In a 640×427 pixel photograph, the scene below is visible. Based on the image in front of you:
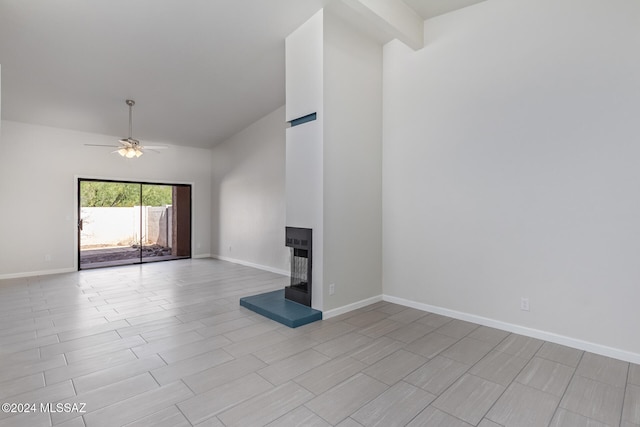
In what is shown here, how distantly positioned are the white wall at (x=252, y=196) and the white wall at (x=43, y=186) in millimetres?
2045

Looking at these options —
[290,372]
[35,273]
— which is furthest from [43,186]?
[290,372]

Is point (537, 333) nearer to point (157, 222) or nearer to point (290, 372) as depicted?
point (290, 372)

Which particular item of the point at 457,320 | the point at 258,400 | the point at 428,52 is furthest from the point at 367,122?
the point at 258,400

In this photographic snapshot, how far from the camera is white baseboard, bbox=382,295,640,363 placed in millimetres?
2752

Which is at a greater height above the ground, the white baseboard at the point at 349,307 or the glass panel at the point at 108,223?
the glass panel at the point at 108,223

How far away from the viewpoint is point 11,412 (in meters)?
1.99

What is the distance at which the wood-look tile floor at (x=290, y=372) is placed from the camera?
1.99 meters

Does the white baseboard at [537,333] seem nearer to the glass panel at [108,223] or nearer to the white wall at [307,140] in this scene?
the white wall at [307,140]

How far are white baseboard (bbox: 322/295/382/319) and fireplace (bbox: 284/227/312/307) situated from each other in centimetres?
26

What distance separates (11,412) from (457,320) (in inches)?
154

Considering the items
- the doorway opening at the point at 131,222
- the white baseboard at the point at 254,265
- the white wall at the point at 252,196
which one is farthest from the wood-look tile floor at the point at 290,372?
the doorway opening at the point at 131,222

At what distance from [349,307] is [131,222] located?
6316 millimetres

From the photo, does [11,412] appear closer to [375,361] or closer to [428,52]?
[375,361]

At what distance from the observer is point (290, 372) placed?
8.19 ft
